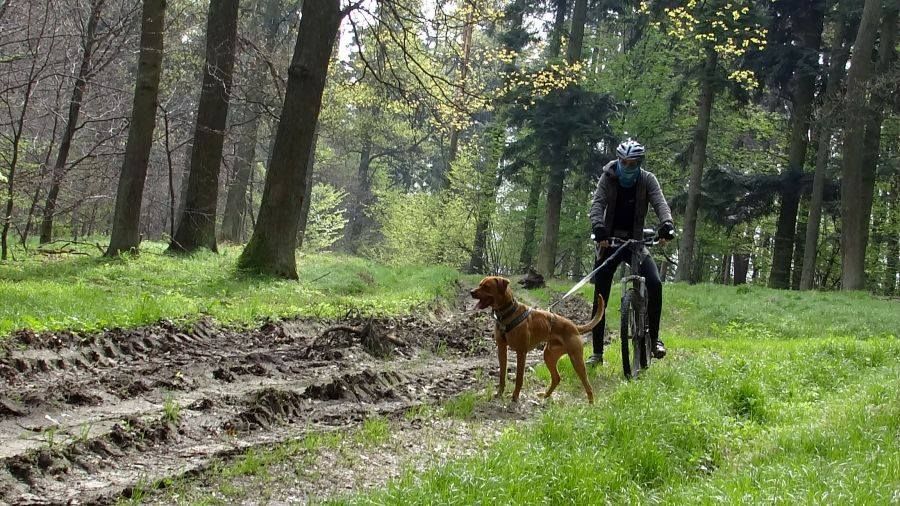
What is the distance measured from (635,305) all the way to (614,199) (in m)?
1.17

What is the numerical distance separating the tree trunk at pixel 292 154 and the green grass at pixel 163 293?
0.57 metres

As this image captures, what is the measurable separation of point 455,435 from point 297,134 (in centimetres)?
857

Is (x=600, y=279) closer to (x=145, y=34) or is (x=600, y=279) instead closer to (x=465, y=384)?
(x=465, y=384)

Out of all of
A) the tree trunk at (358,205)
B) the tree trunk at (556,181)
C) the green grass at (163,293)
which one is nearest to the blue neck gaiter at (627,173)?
the green grass at (163,293)

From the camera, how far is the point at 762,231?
124 ft

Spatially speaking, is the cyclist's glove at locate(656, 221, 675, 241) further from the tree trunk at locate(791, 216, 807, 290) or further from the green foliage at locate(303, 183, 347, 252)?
the green foliage at locate(303, 183, 347, 252)

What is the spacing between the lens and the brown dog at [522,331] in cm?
594

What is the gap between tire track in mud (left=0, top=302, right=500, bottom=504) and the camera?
12.4 ft

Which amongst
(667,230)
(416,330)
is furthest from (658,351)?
(416,330)

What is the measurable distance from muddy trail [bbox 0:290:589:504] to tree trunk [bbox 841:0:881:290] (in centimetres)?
1718

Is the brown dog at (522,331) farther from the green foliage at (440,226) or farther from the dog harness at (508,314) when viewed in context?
the green foliage at (440,226)

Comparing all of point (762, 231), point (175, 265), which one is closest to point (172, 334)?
point (175, 265)

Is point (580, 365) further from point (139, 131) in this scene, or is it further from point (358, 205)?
point (358, 205)

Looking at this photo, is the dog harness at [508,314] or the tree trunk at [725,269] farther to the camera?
the tree trunk at [725,269]
